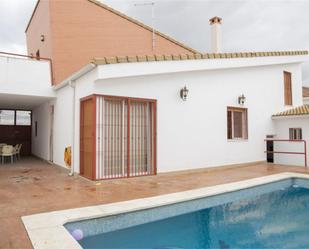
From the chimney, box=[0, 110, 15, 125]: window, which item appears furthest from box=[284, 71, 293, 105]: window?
box=[0, 110, 15, 125]: window

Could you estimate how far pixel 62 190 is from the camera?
7875 millimetres

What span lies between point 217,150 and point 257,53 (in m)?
5.80

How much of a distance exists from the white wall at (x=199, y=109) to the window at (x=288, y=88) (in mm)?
1970

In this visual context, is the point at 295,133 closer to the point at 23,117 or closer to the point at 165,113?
the point at 165,113

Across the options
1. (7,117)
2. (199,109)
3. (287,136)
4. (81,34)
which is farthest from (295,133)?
(7,117)

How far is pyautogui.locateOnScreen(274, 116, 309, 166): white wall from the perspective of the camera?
45.8ft

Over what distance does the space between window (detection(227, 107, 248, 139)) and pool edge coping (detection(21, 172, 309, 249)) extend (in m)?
4.57

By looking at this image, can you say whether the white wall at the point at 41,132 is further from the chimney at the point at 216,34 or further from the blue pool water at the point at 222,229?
the blue pool water at the point at 222,229

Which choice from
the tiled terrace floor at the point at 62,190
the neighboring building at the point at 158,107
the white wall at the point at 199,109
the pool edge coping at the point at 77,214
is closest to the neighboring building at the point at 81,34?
the neighboring building at the point at 158,107

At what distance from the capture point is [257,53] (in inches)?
548

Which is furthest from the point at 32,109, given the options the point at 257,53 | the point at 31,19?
the point at 257,53

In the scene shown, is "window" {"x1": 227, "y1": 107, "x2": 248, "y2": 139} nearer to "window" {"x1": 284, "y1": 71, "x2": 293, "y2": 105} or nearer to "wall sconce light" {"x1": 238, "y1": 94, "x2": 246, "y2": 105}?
"wall sconce light" {"x1": 238, "y1": 94, "x2": 246, "y2": 105}

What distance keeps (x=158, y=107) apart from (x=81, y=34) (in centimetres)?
758

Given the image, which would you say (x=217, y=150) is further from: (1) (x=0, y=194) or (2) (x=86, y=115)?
(1) (x=0, y=194)
